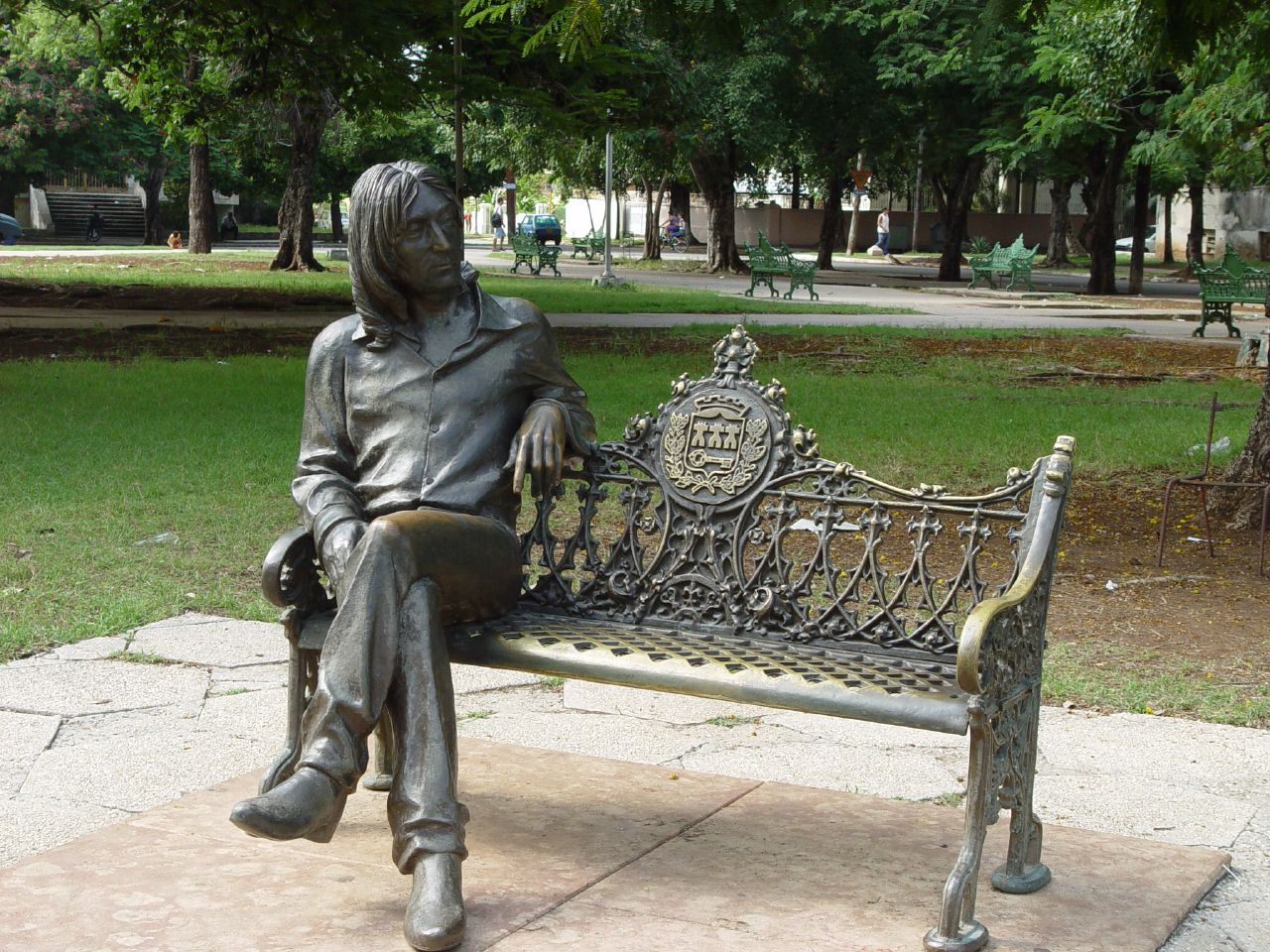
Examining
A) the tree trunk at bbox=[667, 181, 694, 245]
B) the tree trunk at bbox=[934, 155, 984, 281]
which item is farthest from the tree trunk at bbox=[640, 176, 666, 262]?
the tree trunk at bbox=[934, 155, 984, 281]

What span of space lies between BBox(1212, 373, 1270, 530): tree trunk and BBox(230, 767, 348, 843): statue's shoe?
5.96 metres

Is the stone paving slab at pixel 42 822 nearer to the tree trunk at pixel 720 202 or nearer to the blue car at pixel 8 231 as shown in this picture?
the tree trunk at pixel 720 202

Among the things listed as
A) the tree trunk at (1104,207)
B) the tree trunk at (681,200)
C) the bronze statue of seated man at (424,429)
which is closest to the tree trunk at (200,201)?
the tree trunk at (681,200)

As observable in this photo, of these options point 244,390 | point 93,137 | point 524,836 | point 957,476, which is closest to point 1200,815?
point 524,836

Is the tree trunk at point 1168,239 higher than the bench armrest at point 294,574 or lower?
higher

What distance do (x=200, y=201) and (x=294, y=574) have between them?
34959mm

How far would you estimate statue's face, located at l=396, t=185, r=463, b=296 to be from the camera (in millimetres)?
3889

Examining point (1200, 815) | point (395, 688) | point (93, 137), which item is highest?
point (93, 137)

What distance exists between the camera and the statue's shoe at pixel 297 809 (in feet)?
10.1

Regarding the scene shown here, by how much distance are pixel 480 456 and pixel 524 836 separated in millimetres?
955

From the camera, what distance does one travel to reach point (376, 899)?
136 inches

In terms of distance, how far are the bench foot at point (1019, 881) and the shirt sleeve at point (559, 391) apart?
4.87 feet

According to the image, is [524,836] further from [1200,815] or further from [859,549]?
[859,549]

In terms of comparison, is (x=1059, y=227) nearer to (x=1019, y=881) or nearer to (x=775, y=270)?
(x=775, y=270)
